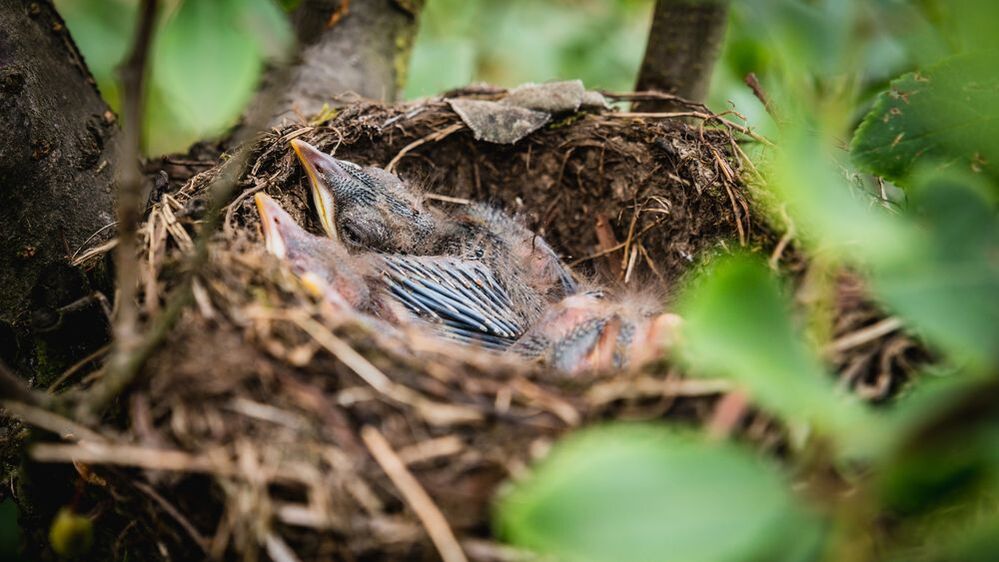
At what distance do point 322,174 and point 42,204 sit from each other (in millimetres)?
561

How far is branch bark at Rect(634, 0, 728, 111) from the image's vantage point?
1756 millimetres

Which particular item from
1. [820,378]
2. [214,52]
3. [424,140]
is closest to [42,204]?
[424,140]

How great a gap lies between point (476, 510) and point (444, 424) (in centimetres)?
10

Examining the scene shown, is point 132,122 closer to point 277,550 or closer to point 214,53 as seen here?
point 214,53

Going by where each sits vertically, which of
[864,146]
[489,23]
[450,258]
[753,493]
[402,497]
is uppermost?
[489,23]

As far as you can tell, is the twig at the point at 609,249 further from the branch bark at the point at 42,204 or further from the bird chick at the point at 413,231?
the branch bark at the point at 42,204

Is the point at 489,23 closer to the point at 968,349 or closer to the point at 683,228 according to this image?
the point at 683,228

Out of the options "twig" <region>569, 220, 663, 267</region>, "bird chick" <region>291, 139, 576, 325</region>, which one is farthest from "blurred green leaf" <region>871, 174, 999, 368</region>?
"twig" <region>569, 220, 663, 267</region>

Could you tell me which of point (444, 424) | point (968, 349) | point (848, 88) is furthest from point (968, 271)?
point (444, 424)

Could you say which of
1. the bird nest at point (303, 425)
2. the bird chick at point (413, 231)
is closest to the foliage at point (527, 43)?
the bird chick at point (413, 231)

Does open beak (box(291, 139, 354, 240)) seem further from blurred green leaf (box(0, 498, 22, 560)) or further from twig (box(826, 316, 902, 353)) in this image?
twig (box(826, 316, 902, 353))

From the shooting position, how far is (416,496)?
2.60ft

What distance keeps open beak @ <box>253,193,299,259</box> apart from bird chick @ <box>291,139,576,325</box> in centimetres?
23

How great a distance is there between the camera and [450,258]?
5.36 ft
